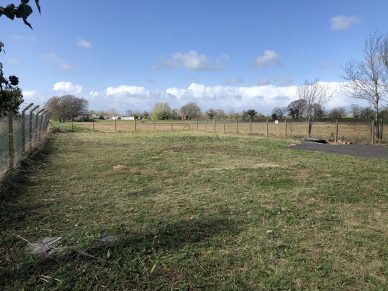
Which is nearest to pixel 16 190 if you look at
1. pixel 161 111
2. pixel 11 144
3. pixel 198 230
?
pixel 11 144

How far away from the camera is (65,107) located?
83.4 metres

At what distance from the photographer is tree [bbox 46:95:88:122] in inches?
3182

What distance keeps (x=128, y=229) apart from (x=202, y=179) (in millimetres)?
3876

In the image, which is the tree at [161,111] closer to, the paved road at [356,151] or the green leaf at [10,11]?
the paved road at [356,151]

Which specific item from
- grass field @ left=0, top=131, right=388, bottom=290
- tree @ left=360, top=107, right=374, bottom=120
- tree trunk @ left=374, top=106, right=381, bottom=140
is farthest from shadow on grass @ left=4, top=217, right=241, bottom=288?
tree @ left=360, top=107, right=374, bottom=120

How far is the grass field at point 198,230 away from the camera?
3645 millimetres

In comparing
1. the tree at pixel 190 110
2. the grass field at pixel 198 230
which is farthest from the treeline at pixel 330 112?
the tree at pixel 190 110

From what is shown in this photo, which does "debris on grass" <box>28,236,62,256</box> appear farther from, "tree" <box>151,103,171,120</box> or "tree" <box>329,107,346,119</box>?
"tree" <box>151,103,171,120</box>

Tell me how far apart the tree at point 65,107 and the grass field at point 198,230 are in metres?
74.6

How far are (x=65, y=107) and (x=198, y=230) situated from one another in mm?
83609

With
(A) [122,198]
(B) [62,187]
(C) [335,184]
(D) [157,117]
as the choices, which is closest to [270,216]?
(A) [122,198]

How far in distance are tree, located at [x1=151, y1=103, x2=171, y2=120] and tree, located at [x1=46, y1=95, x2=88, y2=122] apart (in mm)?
18780

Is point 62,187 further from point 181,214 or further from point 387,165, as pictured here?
point 387,165

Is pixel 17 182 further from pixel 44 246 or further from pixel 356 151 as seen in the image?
pixel 356 151
